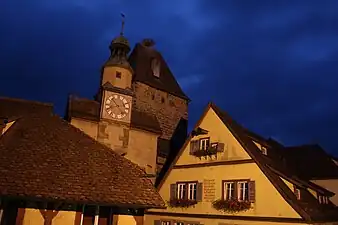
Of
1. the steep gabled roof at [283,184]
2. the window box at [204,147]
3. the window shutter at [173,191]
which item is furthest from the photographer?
the window shutter at [173,191]

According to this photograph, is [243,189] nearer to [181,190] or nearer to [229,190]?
[229,190]

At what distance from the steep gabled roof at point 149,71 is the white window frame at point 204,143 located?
13153mm

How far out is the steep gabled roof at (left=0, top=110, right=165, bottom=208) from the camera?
9.58m

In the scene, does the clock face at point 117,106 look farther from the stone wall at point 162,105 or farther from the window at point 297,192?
the window at point 297,192

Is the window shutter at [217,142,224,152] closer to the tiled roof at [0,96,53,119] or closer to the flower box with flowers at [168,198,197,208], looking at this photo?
the flower box with flowers at [168,198,197,208]

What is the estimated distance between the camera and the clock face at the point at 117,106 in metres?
23.6

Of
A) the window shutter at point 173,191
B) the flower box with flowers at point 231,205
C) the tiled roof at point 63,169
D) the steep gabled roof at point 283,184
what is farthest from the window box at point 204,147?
the tiled roof at point 63,169

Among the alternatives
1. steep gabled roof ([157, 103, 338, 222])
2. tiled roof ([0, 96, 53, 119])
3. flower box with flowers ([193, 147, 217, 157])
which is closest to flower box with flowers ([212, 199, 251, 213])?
steep gabled roof ([157, 103, 338, 222])

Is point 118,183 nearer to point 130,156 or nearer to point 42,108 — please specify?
point 42,108

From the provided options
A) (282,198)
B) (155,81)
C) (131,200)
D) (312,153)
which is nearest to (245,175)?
(282,198)

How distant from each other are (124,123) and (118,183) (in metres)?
12.7

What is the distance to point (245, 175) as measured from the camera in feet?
58.5

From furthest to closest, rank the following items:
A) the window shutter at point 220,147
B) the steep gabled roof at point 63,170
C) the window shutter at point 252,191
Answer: the window shutter at point 220,147
the window shutter at point 252,191
the steep gabled roof at point 63,170

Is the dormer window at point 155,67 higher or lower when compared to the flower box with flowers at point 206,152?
higher
